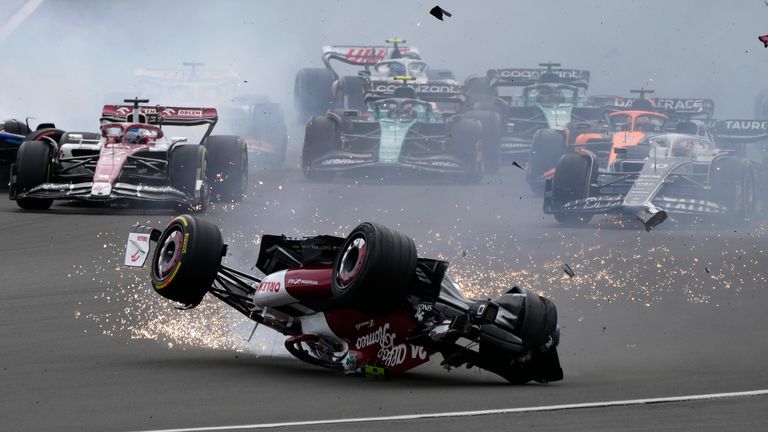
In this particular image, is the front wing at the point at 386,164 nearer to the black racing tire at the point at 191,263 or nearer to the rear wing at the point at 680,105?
the rear wing at the point at 680,105

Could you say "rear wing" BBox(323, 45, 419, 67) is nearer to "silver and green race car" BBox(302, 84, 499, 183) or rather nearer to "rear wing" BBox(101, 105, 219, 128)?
"silver and green race car" BBox(302, 84, 499, 183)

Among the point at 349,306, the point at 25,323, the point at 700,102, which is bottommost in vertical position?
the point at 25,323

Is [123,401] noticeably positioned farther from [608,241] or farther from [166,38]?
[166,38]

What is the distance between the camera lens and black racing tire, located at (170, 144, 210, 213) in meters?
22.0

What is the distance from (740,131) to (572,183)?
6273mm

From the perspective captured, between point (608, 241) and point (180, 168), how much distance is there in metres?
7.29

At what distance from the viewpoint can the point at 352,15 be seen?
2041 inches

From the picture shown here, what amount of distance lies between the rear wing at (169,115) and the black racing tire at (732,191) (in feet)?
27.6

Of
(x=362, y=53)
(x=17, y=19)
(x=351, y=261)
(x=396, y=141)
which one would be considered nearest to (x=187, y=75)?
(x=362, y=53)

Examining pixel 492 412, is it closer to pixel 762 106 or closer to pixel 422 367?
pixel 422 367

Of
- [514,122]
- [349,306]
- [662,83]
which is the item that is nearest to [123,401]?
[349,306]

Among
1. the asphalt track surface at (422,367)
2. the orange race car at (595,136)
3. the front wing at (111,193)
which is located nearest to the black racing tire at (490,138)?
the orange race car at (595,136)

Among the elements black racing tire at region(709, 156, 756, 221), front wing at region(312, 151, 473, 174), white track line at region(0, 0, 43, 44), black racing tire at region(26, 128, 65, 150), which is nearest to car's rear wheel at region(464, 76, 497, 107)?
front wing at region(312, 151, 473, 174)

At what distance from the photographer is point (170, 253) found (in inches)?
423
